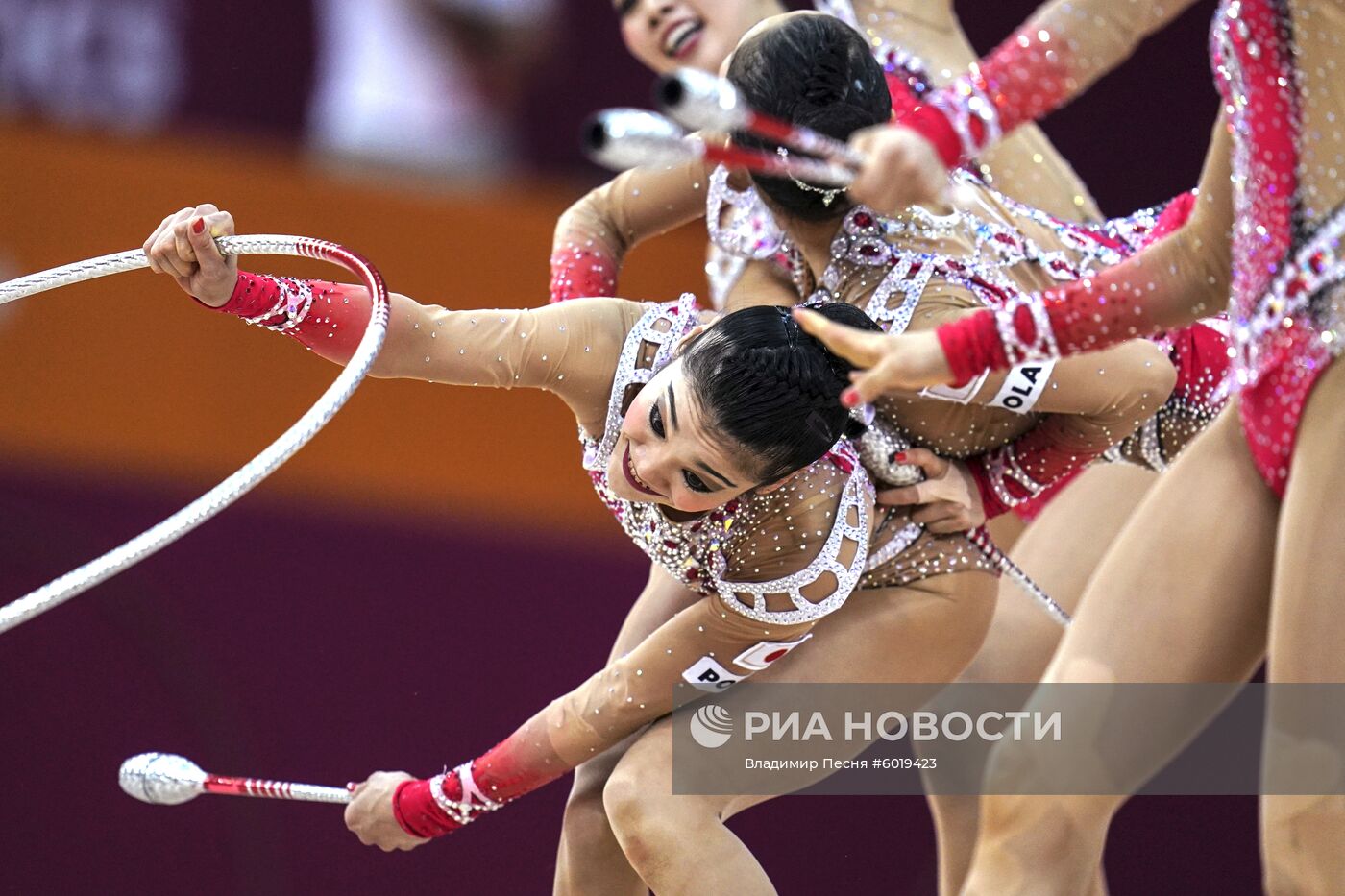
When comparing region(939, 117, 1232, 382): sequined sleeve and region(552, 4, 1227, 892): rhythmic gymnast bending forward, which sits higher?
region(552, 4, 1227, 892): rhythmic gymnast bending forward

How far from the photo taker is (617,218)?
2326 mm

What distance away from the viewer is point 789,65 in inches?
72.9

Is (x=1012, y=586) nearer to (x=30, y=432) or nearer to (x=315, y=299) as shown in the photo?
(x=315, y=299)

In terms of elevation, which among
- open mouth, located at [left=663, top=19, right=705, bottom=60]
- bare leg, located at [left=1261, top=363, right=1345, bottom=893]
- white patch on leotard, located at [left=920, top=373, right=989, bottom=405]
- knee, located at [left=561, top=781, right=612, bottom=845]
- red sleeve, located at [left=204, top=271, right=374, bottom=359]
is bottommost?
bare leg, located at [left=1261, top=363, right=1345, bottom=893]

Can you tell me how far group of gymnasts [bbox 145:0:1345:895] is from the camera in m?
1.52

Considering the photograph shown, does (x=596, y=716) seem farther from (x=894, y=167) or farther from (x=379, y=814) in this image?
(x=894, y=167)

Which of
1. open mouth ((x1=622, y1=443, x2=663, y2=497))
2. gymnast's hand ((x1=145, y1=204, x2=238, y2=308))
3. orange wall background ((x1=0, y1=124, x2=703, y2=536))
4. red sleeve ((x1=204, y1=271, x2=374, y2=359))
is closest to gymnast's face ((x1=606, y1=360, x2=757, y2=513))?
open mouth ((x1=622, y1=443, x2=663, y2=497))

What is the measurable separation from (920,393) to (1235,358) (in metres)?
0.41

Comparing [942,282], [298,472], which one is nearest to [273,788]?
[942,282]

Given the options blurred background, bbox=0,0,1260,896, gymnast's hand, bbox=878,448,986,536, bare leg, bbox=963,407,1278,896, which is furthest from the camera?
blurred background, bbox=0,0,1260,896

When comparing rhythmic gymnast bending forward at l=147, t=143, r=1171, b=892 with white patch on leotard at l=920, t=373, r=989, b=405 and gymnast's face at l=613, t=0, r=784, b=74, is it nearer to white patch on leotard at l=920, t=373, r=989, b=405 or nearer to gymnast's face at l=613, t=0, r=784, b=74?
white patch on leotard at l=920, t=373, r=989, b=405

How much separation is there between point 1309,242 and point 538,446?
2.37 m

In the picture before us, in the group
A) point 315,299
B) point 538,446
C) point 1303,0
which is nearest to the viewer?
point 1303,0

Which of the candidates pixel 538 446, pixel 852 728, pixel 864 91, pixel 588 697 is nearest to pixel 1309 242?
pixel 864 91
